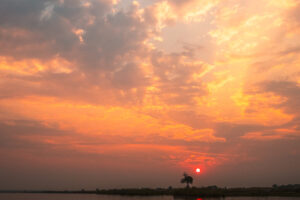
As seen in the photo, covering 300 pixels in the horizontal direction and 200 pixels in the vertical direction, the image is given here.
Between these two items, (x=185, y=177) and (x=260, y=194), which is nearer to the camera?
(x=260, y=194)

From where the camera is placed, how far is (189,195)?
11156cm

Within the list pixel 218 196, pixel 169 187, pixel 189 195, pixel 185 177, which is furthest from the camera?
pixel 169 187

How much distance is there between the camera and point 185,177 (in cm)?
13900

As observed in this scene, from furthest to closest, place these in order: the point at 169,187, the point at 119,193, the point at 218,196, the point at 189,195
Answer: the point at 169,187 < the point at 119,193 < the point at 189,195 < the point at 218,196

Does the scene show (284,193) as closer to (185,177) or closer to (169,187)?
(185,177)

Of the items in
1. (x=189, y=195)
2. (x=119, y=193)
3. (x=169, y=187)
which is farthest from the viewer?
(x=169, y=187)

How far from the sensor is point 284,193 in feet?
352

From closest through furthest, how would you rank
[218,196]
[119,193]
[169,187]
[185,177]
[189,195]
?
[218,196], [189,195], [185,177], [119,193], [169,187]

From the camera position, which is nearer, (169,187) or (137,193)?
(137,193)

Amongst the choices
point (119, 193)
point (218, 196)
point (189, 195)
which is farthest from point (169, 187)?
point (218, 196)

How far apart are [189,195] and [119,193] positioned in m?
58.0

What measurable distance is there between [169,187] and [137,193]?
36.3 meters

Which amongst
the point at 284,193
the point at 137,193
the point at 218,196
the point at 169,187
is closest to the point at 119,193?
the point at 137,193

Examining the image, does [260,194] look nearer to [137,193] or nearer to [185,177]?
[185,177]
